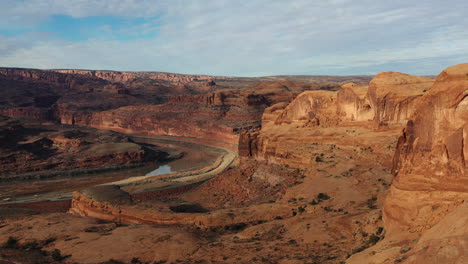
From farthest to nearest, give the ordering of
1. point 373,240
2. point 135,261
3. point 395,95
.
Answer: point 395,95 → point 135,261 → point 373,240

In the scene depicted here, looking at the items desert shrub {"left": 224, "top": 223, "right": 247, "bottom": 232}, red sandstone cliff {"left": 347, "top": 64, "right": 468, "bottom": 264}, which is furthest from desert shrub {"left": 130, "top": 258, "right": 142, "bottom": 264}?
red sandstone cliff {"left": 347, "top": 64, "right": 468, "bottom": 264}

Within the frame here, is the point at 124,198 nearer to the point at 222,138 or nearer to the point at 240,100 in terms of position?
the point at 222,138

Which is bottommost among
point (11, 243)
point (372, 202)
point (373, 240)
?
point (11, 243)

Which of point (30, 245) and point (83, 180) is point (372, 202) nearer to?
point (30, 245)

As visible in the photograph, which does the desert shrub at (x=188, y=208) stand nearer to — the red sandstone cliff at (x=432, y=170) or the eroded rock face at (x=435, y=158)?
the red sandstone cliff at (x=432, y=170)

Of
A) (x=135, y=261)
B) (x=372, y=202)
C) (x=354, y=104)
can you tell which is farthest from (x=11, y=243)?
(x=354, y=104)

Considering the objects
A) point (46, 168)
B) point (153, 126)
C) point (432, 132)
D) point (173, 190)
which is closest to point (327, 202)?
point (432, 132)
